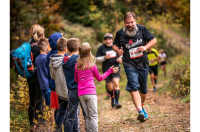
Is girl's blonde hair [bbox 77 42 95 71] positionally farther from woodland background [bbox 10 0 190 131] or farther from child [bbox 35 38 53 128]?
woodland background [bbox 10 0 190 131]

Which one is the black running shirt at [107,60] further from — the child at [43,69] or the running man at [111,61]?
the child at [43,69]

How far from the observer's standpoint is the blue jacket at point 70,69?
4.33 metres

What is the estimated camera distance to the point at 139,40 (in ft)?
17.2

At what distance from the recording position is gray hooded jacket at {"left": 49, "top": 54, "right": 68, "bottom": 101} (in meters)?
4.57

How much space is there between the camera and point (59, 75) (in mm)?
4613

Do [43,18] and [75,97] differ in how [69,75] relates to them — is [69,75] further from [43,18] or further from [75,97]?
[43,18]

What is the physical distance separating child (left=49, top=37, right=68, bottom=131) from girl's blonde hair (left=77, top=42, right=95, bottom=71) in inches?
23.0

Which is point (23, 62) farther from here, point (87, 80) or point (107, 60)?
point (107, 60)

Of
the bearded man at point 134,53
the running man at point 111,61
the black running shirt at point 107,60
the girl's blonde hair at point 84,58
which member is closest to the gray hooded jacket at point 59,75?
the girl's blonde hair at point 84,58

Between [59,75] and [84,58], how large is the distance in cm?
76

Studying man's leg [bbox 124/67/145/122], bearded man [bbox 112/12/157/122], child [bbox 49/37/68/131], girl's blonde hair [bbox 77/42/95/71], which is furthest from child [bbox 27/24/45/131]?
man's leg [bbox 124/67/145/122]

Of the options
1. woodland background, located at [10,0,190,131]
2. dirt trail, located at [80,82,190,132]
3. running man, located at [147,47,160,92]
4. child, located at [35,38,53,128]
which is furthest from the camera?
running man, located at [147,47,160,92]

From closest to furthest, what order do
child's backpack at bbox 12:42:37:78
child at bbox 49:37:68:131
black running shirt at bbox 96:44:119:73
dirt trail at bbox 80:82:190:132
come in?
child at bbox 49:37:68:131 < dirt trail at bbox 80:82:190:132 < child's backpack at bbox 12:42:37:78 < black running shirt at bbox 96:44:119:73

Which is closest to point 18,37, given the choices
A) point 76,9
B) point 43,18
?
point 43,18
